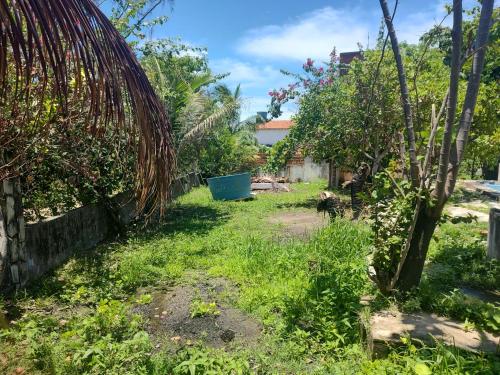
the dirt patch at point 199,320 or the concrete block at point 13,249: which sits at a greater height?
the concrete block at point 13,249

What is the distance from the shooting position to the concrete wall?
536 centimetres

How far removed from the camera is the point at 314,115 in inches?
423

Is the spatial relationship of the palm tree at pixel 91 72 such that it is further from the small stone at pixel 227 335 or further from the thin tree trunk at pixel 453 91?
the small stone at pixel 227 335

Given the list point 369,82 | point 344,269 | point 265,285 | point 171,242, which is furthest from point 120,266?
point 369,82

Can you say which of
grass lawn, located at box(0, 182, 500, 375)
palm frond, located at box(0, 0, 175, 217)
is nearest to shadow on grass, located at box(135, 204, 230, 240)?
grass lawn, located at box(0, 182, 500, 375)

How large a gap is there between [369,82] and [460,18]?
6251 millimetres

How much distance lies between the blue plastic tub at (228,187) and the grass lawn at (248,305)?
594 cm

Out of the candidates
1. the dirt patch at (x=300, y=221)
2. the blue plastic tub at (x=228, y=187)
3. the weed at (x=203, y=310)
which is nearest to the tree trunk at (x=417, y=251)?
the weed at (x=203, y=310)

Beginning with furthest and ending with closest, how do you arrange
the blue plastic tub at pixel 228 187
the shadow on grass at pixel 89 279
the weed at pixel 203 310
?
the blue plastic tub at pixel 228 187 → the shadow on grass at pixel 89 279 → the weed at pixel 203 310

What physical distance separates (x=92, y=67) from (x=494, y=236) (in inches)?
190

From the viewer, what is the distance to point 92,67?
131 cm

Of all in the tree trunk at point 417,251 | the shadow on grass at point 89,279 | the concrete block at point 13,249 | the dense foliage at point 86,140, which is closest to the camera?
the dense foliage at point 86,140

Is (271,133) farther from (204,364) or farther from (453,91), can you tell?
(204,364)

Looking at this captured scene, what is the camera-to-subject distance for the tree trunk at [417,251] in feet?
11.3
